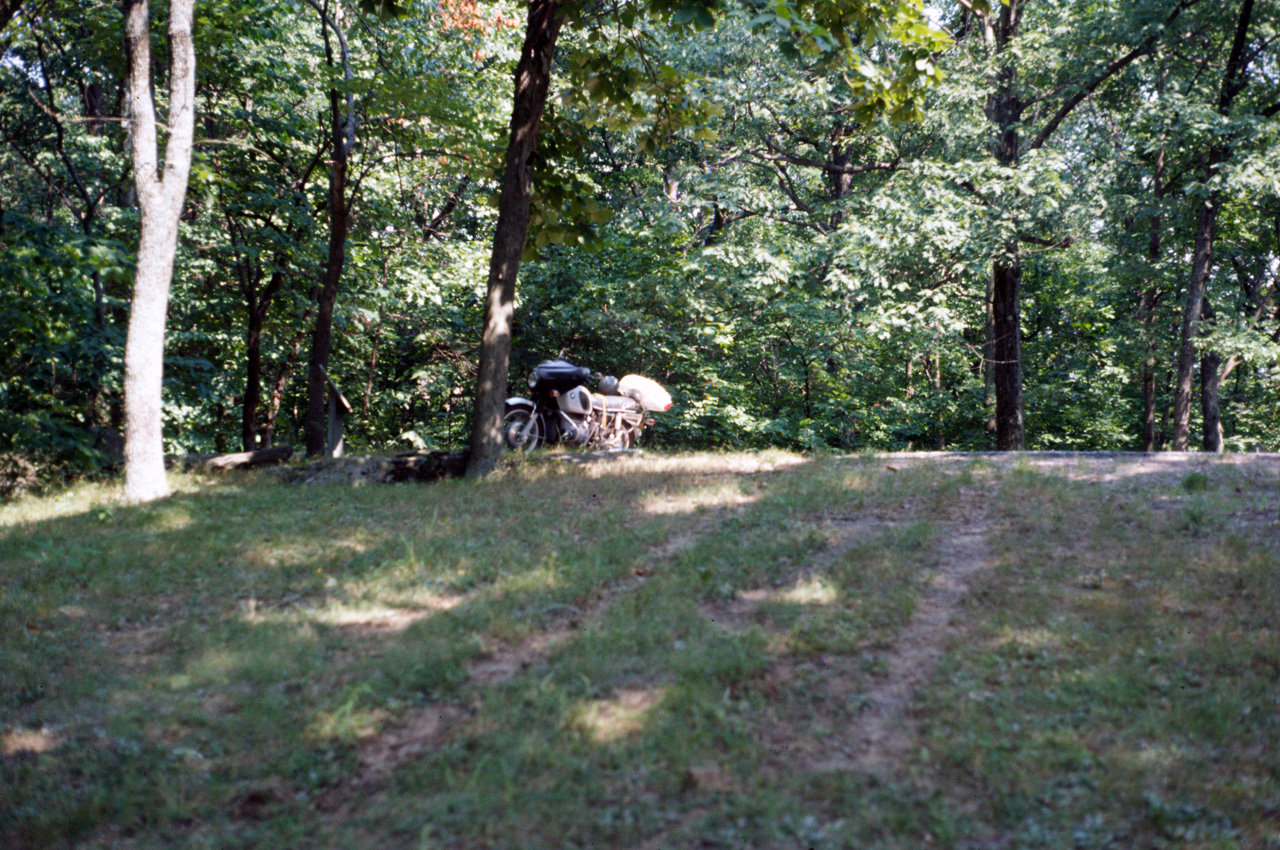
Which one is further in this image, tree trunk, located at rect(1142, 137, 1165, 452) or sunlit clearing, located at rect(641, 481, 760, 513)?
tree trunk, located at rect(1142, 137, 1165, 452)

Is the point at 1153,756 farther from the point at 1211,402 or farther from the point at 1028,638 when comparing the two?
the point at 1211,402

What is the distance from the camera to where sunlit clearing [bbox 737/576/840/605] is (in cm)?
494

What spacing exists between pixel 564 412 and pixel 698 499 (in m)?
4.92

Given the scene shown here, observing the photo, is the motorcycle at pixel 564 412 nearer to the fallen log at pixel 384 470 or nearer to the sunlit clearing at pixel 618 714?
the fallen log at pixel 384 470

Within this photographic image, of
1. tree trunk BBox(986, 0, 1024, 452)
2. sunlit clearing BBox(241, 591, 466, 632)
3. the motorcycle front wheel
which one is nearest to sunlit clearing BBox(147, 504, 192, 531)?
sunlit clearing BBox(241, 591, 466, 632)

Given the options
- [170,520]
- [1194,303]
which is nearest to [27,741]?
[170,520]

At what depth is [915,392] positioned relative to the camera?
21.7 meters

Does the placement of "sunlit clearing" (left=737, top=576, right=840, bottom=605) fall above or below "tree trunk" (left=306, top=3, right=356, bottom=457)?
below

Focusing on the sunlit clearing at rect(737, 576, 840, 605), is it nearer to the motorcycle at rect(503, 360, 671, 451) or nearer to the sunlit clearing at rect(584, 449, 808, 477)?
the sunlit clearing at rect(584, 449, 808, 477)

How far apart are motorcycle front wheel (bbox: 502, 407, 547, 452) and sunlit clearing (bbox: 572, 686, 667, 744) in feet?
26.5

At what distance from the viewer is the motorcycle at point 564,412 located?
470 inches

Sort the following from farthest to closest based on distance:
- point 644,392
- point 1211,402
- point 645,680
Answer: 1. point 1211,402
2. point 644,392
3. point 645,680

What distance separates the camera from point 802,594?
16.5 feet

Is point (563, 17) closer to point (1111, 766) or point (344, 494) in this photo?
point (344, 494)
